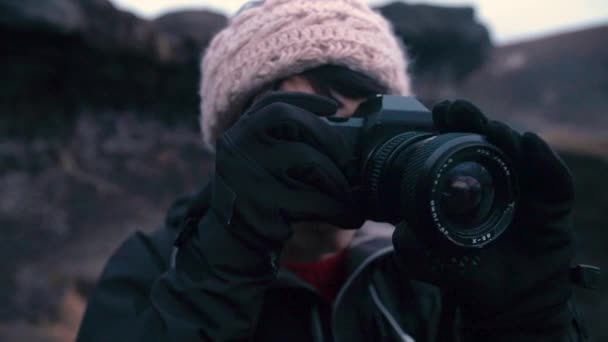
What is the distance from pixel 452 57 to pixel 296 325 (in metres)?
6.08

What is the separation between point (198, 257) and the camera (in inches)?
32.6

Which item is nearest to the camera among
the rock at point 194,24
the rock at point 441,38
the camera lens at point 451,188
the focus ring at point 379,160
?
the camera lens at point 451,188

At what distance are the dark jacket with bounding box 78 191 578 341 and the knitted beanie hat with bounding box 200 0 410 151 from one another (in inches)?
9.4

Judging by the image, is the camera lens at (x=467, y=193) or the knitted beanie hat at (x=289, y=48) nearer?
the camera lens at (x=467, y=193)

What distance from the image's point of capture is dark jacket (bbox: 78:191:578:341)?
33.2 inches

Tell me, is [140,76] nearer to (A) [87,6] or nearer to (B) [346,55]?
(A) [87,6]

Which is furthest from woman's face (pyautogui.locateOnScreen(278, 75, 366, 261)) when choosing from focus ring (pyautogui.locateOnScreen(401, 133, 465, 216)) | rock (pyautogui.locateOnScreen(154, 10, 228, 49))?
rock (pyautogui.locateOnScreen(154, 10, 228, 49))

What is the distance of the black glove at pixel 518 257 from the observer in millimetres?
724

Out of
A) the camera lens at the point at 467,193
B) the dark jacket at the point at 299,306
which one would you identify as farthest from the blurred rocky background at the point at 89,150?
the camera lens at the point at 467,193

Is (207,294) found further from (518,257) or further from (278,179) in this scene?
(518,257)

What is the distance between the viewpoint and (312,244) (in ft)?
3.34

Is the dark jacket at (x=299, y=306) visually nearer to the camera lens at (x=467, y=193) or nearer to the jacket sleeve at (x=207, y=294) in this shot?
the jacket sleeve at (x=207, y=294)

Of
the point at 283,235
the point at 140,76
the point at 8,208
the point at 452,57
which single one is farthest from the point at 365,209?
the point at 452,57

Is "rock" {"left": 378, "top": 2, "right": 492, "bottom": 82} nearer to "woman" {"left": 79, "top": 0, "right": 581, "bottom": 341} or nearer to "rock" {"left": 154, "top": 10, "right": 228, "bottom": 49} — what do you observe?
"rock" {"left": 154, "top": 10, "right": 228, "bottom": 49}
